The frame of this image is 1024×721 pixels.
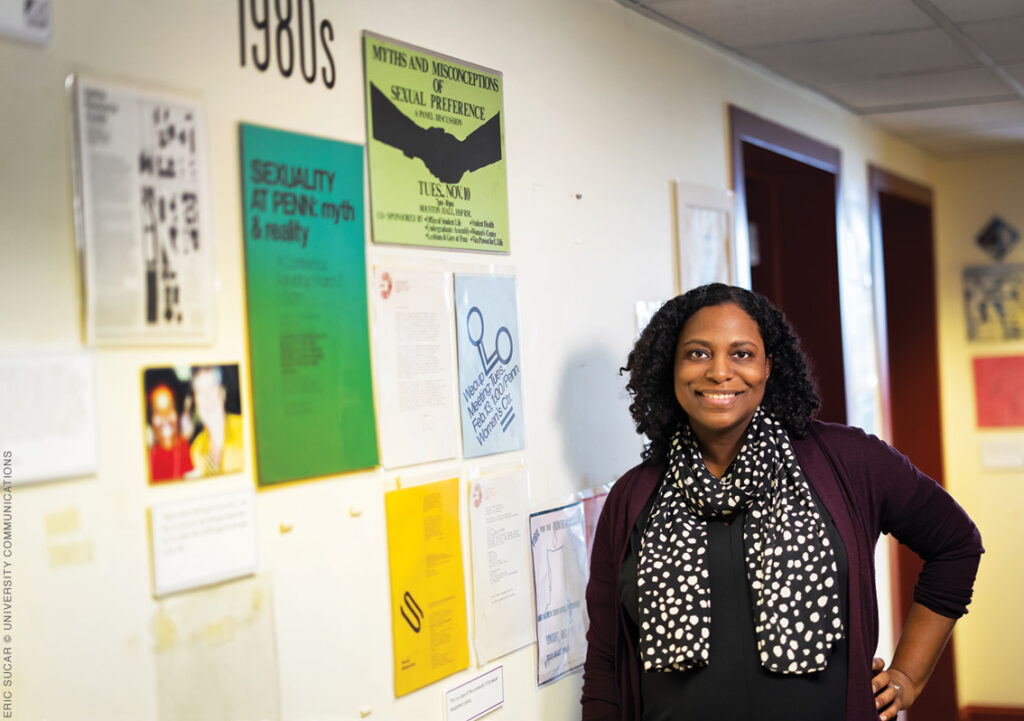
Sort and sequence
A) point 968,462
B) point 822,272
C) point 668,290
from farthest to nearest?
point 968,462 → point 822,272 → point 668,290

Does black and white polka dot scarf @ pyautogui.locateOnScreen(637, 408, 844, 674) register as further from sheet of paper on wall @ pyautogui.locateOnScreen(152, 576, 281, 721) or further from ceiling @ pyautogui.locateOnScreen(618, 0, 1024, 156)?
ceiling @ pyautogui.locateOnScreen(618, 0, 1024, 156)

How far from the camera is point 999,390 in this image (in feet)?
15.5

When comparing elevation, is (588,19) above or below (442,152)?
above

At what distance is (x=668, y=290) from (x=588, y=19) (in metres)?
0.67

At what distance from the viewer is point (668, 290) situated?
2539 millimetres

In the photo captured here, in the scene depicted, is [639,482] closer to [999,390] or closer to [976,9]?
[976,9]

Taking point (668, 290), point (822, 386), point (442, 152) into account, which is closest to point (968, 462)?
point (822, 386)

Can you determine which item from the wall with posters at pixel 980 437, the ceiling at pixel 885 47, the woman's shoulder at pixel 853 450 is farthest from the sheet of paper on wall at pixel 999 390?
the woman's shoulder at pixel 853 450

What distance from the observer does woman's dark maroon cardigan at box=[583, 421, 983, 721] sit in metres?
1.81

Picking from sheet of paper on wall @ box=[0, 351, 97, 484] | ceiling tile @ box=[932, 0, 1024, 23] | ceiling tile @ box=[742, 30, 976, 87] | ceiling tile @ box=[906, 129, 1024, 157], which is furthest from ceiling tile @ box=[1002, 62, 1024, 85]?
sheet of paper on wall @ box=[0, 351, 97, 484]

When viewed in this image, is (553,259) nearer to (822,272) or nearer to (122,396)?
(122,396)

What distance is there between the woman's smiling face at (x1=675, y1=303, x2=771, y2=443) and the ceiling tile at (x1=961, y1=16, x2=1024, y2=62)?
1.29 metres

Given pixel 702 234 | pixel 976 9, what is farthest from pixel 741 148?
pixel 976 9

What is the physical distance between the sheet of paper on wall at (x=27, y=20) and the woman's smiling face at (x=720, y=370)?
1.16 m
